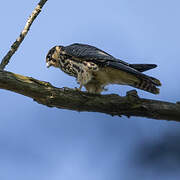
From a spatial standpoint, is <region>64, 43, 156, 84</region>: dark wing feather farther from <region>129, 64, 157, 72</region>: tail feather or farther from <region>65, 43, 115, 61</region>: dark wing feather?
<region>129, 64, 157, 72</region>: tail feather

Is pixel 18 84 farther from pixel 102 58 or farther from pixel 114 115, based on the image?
pixel 102 58

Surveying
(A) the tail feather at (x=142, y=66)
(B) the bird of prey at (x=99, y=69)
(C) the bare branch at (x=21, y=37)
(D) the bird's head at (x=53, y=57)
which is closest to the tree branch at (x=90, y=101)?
(C) the bare branch at (x=21, y=37)

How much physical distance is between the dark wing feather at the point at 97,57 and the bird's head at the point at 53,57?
0.64 feet

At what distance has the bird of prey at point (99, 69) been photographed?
4.63 metres

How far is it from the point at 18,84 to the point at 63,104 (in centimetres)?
54

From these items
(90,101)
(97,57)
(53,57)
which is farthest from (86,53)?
(90,101)

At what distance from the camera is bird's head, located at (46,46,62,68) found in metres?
5.67

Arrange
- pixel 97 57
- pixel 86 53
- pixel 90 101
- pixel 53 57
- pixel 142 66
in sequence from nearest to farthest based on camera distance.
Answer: pixel 90 101
pixel 142 66
pixel 97 57
pixel 86 53
pixel 53 57

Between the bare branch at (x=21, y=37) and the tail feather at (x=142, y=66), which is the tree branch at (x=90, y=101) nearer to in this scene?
the bare branch at (x=21, y=37)

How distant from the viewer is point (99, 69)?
197 inches

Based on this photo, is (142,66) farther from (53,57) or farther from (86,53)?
(53,57)

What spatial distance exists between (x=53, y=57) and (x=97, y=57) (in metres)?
1.06

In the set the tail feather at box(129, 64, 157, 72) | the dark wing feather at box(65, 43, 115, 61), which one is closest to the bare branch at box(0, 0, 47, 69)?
the dark wing feather at box(65, 43, 115, 61)

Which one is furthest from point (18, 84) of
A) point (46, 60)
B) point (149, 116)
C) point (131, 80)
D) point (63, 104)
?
point (46, 60)
